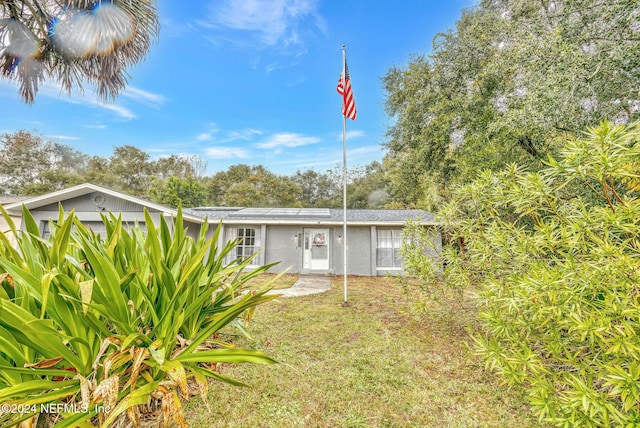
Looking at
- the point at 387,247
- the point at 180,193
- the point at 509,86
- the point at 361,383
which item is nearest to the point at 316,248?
the point at 387,247

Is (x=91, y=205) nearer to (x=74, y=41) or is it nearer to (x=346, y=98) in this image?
(x=74, y=41)

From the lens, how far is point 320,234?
12.0 m

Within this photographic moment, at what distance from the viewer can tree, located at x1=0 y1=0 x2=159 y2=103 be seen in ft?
16.0

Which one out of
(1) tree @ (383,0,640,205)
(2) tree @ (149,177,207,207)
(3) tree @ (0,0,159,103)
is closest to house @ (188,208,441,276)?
(1) tree @ (383,0,640,205)

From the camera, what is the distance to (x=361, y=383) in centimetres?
310

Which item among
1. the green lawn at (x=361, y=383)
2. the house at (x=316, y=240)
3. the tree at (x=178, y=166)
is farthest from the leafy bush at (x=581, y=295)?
the tree at (x=178, y=166)

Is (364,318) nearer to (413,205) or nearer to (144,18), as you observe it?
(144,18)

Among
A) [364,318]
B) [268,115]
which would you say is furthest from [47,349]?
[268,115]

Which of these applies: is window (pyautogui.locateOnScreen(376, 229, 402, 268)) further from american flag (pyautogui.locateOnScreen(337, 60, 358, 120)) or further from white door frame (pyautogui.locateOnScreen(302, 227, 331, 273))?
american flag (pyautogui.locateOnScreen(337, 60, 358, 120))

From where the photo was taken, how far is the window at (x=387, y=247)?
38.9ft

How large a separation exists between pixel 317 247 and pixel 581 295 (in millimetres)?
10285

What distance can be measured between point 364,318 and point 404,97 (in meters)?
8.81

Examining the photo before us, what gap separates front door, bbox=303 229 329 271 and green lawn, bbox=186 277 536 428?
6585 millimetres

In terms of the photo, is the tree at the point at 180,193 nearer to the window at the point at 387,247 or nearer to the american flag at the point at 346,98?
the window at the point at 387,247
